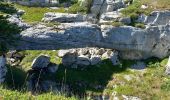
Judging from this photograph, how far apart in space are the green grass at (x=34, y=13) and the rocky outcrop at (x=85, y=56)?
777cm

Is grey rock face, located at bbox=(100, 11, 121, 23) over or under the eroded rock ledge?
over

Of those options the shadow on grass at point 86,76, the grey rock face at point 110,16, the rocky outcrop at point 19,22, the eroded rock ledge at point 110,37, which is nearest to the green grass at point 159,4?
the eroded rock ledge at point 110,37

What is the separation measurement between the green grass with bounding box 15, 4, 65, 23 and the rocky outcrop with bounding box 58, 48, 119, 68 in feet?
25.5

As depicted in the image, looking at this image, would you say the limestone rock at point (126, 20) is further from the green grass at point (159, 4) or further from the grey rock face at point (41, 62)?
the grey rock face at point (41, 62)

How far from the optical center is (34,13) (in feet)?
208

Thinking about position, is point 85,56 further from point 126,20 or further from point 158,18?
point 158,18

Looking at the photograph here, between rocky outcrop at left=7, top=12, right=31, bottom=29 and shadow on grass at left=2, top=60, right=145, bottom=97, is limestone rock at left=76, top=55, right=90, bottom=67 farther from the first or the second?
rocky outcrop at left=7, top=12, right=31, bottom=29

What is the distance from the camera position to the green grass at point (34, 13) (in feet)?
195

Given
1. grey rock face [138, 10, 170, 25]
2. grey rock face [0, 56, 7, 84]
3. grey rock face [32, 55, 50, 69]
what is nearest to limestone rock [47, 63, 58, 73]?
grey rock face [32, 55, 50, 69]

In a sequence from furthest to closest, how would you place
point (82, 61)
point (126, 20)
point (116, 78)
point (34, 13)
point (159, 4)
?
point (34, 13) < point (159, 4) < point (126, 20) < point (82, 61) < point (116, 78)

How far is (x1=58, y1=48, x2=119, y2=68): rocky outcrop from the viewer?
5219cm

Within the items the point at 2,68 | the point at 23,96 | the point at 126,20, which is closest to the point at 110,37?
the point at 126,20

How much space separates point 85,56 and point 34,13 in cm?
1422

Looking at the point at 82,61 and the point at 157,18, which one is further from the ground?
the point at 157,18
